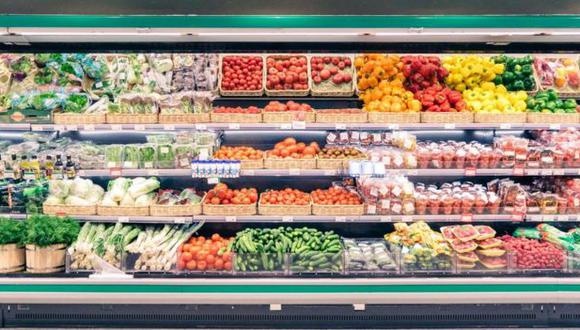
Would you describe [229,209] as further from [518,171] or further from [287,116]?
[518,171]

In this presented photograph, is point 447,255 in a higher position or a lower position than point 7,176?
lower

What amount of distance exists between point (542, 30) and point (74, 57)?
13.3ft

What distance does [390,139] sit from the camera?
15.8 ft

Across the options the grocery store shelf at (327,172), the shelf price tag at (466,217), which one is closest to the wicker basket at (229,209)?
the grocery store shelf at (327,172)

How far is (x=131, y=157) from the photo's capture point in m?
4.39

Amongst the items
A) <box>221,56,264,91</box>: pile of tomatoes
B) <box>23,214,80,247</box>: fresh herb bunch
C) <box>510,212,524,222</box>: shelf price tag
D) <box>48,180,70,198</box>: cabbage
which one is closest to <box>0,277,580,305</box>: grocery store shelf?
<box>23,214,80,247</box>: fresh herb bunch

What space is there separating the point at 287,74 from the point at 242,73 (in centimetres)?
42

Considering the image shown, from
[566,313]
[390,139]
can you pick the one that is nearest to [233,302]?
[390,139]

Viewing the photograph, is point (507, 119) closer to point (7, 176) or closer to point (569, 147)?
point (569, 147)

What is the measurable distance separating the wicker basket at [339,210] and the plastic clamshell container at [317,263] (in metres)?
0.41

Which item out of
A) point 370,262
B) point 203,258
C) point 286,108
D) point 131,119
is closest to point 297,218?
point 370,262

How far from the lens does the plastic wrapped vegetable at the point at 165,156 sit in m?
4.39

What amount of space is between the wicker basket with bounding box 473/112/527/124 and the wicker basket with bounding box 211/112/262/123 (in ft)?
6.17

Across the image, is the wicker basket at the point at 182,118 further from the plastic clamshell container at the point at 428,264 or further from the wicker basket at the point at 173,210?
the plastic clamshell container at the point at 428,264
